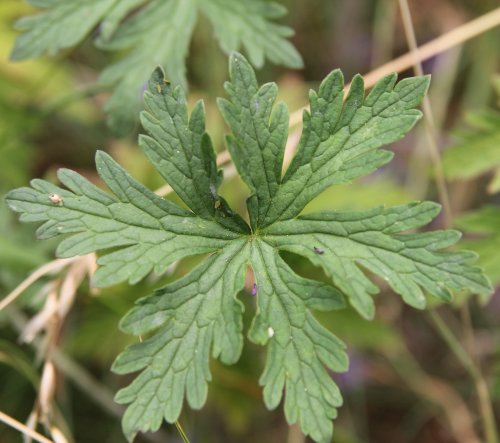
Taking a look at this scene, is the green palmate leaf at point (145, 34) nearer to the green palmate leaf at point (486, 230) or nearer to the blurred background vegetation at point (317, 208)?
the blurred background vegetation at point (317, 208)

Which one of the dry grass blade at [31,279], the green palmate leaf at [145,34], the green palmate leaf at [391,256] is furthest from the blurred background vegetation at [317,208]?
the green palmate leaf at [391,256]

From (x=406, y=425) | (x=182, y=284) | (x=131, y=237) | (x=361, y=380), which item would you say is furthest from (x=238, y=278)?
(x=406, y=425)

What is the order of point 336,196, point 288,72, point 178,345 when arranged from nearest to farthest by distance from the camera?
point 178,345, point 336,196, point 288,72

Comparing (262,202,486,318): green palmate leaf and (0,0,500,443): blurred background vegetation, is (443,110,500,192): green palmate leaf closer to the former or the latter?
(0,0,500,443): blurred background vegetation

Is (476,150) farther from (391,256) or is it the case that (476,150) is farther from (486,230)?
(391,256)

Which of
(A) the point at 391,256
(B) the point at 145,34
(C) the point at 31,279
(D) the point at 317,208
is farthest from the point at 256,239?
(D) the point at 317,208

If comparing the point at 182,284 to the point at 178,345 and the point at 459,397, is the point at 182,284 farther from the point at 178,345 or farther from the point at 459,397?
the point at 459,397

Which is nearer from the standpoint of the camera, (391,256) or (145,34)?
(391,256)
